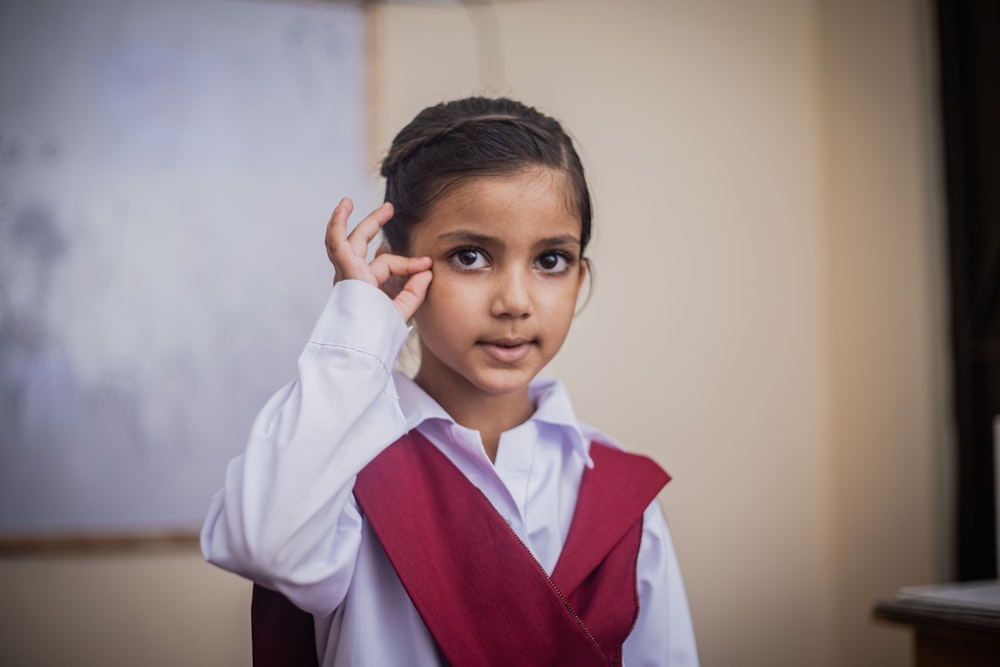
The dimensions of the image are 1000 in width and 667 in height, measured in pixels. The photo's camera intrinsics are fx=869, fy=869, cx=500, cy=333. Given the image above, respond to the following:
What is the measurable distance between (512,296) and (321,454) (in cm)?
21

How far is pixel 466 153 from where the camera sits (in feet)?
2.56

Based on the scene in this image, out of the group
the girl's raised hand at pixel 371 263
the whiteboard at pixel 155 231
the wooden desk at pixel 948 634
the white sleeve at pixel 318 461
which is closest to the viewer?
A: the white sleeve at pixel 318 461

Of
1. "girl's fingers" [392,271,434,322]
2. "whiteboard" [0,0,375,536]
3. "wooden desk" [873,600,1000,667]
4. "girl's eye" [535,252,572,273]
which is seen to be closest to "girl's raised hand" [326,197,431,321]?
"girl's fingers" [392,271,434,322]

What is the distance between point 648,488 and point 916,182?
4.00 feet

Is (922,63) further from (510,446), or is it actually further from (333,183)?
(510,446)

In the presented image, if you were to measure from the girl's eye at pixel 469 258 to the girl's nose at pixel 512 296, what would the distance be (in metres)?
0.02

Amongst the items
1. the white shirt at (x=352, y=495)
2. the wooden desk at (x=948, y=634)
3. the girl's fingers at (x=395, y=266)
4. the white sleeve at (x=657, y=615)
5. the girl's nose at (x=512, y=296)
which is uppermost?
the girl's fingers at (x=395, y=266)

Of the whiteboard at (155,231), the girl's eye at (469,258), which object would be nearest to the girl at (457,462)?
the girl's eye at (469,258)

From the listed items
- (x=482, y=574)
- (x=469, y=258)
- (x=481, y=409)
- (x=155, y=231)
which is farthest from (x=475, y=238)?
(x=155, y=231)

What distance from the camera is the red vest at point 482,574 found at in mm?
694

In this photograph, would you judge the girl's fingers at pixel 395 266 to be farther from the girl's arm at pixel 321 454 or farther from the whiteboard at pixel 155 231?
the whiteboard at pixel 155 231

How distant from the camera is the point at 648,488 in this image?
834 mm

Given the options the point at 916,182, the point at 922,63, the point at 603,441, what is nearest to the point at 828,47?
the point at 922,63

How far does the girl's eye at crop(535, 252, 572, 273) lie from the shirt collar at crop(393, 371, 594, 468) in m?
0.15
